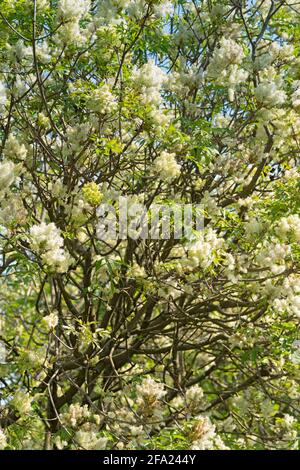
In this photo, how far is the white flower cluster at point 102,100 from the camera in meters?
4.38

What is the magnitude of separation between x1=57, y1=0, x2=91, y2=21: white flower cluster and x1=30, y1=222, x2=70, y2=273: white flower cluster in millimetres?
1309

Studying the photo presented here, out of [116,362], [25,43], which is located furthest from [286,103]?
[116,362]

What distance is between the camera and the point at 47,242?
384 cm

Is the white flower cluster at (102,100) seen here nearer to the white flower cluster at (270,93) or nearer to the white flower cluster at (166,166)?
the white flower cluster at (166,166)

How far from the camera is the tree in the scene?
438 centimetres

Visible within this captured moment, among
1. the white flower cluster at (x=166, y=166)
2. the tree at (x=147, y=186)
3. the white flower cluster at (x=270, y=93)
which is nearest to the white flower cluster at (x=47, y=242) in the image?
the tree at (x=147, y=186)

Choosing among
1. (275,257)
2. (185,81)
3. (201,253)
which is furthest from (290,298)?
(185,81)

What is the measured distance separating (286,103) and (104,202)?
→ 1371 mm

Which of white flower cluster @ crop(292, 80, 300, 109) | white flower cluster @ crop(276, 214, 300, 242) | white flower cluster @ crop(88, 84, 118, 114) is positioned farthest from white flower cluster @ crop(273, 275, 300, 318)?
white flower cluster @ crop(88, 84, 118, 114)

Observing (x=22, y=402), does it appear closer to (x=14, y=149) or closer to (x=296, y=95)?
(x=14, y=149)

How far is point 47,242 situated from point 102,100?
1.02 meters

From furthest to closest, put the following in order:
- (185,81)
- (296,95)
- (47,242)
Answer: (185,81) < (296,95) < (47,242)

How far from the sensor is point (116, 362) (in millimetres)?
5625

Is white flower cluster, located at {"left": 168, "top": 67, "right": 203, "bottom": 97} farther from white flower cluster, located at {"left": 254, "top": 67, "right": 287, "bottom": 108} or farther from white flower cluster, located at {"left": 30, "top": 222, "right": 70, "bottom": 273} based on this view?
white flower cluster, located at {"left": 30, "top": 222, "right": 70, "bottom": 273}
